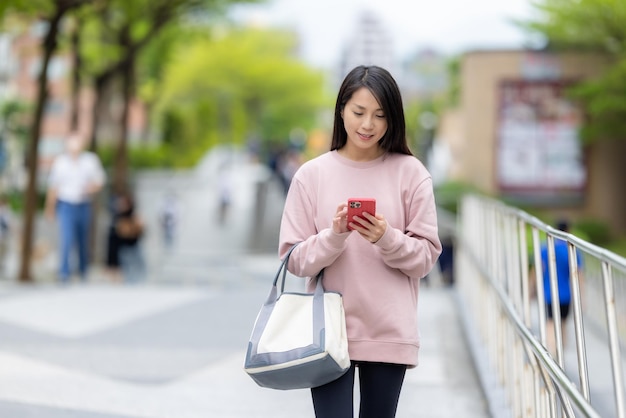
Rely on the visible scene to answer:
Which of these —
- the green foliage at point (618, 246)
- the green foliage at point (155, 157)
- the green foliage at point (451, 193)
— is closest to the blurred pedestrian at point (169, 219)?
the green foliage at point (155, 157)

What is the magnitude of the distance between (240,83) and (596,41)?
115 ft

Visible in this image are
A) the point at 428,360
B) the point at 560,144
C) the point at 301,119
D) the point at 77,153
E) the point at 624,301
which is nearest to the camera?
the point at 428,360

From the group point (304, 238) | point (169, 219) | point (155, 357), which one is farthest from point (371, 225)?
point (169, 219)

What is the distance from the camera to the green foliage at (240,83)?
60.0 metres

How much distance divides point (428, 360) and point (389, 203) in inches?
181

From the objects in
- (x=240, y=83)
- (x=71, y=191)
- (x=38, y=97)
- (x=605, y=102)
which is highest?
(x=240, y=83)

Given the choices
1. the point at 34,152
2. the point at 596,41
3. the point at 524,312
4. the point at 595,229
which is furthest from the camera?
the point at 595,229

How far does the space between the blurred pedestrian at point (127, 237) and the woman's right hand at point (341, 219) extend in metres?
11.7

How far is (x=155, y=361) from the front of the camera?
7.66 m

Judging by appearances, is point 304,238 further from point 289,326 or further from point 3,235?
point 3,235

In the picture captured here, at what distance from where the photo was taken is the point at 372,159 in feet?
11.8

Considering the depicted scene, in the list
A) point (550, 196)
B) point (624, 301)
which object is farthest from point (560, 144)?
point (624, 301)

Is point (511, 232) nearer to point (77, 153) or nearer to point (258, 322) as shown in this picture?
point (258, 322)

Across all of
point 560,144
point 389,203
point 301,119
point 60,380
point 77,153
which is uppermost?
point 301,119
